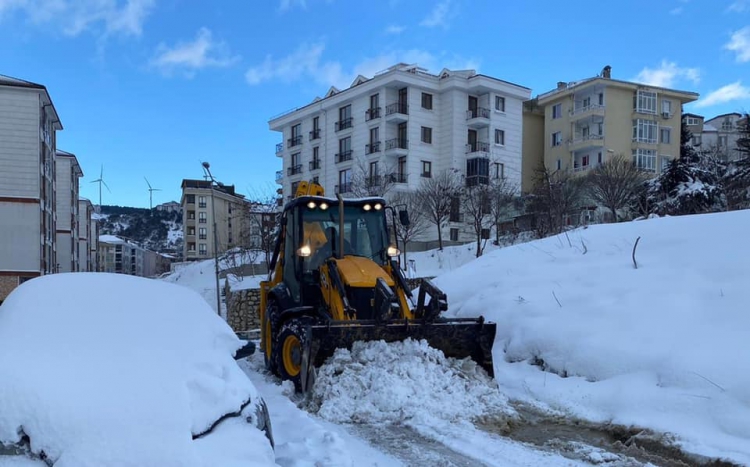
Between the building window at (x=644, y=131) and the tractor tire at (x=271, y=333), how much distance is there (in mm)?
44993

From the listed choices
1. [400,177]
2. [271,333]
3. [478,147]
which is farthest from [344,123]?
[271,333]

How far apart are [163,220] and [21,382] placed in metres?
169

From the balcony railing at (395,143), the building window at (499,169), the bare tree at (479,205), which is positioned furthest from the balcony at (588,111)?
the bare tree at (479,205)

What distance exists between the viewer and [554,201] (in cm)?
2584

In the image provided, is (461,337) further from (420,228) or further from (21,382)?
(420,228)

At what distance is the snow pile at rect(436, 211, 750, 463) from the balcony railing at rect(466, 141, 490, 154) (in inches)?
1226

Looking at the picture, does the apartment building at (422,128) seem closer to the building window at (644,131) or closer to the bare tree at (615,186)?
the building window at (644,131)

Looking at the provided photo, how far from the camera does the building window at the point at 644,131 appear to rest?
4703 cm

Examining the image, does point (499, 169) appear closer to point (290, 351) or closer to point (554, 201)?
point (554, 201)

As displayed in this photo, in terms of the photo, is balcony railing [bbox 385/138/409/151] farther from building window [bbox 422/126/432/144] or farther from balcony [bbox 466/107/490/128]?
balcony [bbox 466/107/490/128]

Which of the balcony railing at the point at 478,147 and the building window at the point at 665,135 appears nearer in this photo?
the balcony railing at the point at 478,147

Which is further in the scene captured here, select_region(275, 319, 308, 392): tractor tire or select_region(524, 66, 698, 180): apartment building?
select_region(524, 66, 698, 180): apartment building

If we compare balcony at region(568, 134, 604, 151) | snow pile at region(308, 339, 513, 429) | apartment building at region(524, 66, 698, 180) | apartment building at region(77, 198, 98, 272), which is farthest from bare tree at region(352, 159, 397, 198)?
apartment building at region(77, 198, 98, 272)

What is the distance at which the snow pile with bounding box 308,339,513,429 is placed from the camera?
20.2ft
